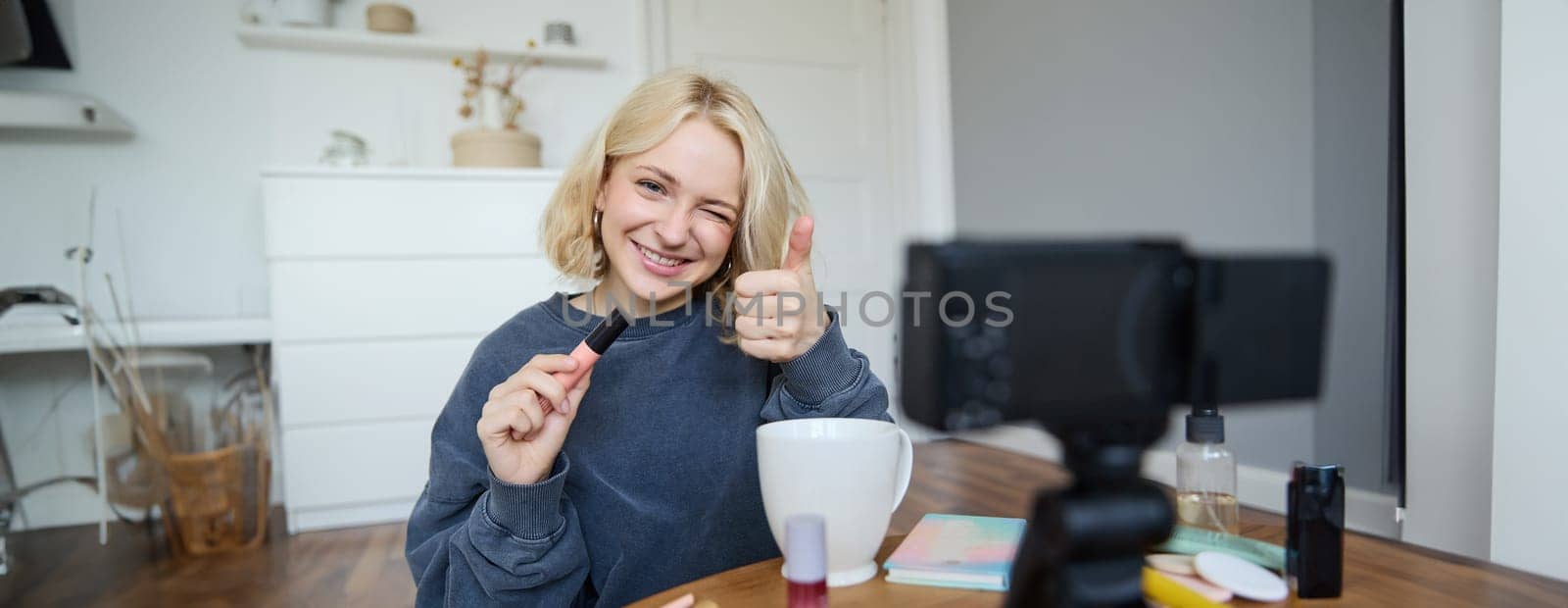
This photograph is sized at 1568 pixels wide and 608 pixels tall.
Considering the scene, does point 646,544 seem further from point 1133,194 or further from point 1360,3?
point 1133,194

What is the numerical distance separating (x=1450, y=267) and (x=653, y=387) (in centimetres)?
126

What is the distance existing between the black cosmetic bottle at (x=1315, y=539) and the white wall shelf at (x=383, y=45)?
2.68 metres

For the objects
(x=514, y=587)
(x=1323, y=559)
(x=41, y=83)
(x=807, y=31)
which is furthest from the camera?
(x=807, y=31)

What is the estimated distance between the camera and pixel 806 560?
0.42 metres

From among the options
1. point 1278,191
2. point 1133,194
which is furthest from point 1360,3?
point 1133,194

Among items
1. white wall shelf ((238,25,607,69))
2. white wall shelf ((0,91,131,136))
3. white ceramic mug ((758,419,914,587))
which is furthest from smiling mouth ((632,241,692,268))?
white wall shelf ((0,91,131,136))

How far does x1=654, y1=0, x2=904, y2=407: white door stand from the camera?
3.14m

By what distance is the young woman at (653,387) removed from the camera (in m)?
0.62

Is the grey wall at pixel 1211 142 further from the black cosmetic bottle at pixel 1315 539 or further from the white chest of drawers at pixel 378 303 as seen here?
the white chest of drawers at pixel 378 303

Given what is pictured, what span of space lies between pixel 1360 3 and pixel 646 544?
2.13 meters

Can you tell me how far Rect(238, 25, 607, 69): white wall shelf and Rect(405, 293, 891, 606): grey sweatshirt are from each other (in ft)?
7.05

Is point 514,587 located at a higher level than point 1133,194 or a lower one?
lower

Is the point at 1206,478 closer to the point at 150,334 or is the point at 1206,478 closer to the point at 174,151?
the point at 150,334

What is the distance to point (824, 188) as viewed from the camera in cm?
327
